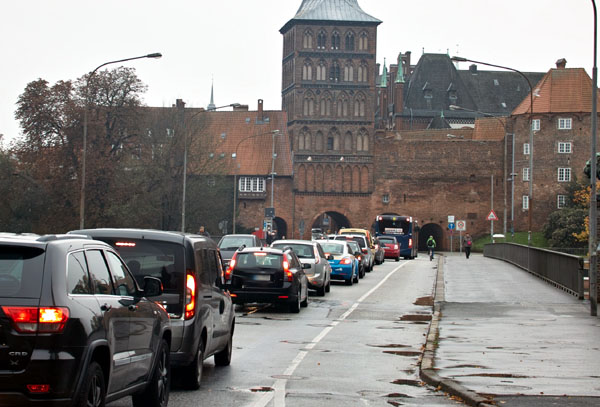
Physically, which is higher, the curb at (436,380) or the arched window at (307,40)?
the arched window at (307,40)

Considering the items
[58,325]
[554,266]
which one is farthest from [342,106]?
[58,325]

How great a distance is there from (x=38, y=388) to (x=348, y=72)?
98532 millimetres

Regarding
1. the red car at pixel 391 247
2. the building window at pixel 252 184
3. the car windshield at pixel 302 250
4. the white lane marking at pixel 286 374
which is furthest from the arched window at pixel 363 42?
the white lane marking at pixel 286 374

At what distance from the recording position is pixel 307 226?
343 ft

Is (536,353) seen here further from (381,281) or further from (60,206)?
(60,206)

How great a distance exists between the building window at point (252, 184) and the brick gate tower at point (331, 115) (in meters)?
3.31

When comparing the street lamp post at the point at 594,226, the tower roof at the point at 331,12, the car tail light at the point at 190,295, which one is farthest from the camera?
the tower roof at the point at 331,12

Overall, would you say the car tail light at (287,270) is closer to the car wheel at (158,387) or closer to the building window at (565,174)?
the car wheel at (158,387)

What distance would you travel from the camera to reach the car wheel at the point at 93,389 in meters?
7.50

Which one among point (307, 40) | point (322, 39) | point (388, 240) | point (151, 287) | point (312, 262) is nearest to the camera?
point (151, 287)

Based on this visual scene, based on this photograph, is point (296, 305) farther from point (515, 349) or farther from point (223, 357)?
point (223, 357)

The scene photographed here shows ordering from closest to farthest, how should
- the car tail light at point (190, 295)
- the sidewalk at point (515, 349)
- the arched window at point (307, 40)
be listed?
the sidewalk at point (515, 349), the car tail light at point (190, 295), the arched window at point (307, 40)

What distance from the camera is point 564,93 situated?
330 feet

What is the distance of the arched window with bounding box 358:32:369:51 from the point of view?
105 meters
